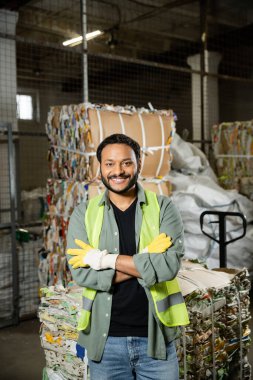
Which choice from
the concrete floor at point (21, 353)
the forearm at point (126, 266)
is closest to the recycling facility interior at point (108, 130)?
the concrete floor at point (21, 353)

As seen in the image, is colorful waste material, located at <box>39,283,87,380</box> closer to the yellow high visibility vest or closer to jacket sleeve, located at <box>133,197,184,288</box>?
the yellow high visibility vest

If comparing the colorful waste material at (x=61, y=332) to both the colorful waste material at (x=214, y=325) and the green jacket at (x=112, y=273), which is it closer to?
the colorful waste material at (x=214, y=325)

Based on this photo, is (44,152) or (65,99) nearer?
(44,152)

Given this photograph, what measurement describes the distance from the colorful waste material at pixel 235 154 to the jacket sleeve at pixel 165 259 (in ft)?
17.8

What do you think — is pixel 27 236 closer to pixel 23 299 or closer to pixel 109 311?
pixel 23 299

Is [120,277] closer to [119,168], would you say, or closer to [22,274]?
[119,168]

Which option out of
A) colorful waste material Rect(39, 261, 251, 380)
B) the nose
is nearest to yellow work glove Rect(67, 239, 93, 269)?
the nose

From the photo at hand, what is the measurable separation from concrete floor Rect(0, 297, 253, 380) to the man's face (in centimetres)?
277

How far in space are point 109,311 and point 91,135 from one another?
2905 mm

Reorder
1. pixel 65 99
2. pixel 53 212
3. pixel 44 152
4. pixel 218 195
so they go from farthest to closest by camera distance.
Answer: pixel 65 99 < pixel 44 152 < pixel 218 195 < pixel 53 212

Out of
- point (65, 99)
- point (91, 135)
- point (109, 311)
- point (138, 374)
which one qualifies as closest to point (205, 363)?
point (138, 374)

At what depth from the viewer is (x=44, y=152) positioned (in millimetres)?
16172

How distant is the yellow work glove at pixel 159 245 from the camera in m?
2.15

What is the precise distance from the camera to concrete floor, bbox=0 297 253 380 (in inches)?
171
